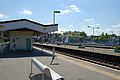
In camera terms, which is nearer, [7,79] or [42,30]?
[7,79]

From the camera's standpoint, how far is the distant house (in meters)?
35.0

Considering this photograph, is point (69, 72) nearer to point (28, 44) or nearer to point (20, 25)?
point (20, 25)

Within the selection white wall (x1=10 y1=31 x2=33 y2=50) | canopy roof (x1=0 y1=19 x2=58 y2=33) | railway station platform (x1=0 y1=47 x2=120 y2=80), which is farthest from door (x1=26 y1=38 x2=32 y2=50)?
railway station platform (x1=0 y1=47 x2=120 y2=80)

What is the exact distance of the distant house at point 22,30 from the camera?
35.0 m

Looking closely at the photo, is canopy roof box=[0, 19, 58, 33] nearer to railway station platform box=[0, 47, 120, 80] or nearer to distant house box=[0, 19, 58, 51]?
distant house box=[0, 19, 58, 51]

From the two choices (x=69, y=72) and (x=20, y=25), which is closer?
(x=69, y=72)

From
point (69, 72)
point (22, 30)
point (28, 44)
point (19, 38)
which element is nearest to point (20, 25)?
point (22, 30)

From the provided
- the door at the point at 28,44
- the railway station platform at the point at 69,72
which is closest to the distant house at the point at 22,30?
the door at the point at 28,44

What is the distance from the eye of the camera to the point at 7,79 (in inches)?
444

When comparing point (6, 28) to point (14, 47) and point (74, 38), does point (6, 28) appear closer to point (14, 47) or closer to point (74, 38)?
point (14, 47)

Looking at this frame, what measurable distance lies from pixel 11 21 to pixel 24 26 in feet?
7.09

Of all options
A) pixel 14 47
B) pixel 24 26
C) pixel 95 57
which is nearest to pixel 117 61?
pixel 95 57

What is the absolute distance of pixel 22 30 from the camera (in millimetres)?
37812

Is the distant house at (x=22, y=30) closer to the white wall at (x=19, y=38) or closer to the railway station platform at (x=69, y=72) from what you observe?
the white wall at (x=19, y=38)
